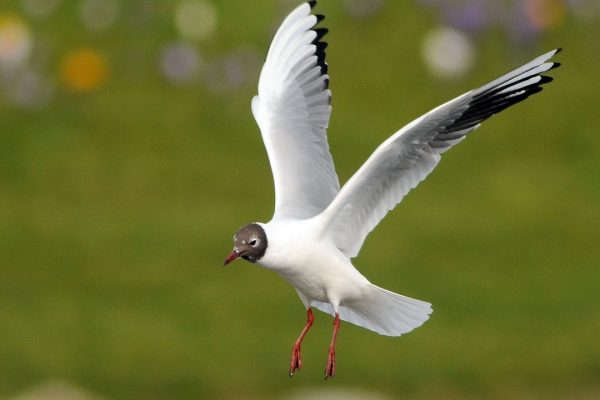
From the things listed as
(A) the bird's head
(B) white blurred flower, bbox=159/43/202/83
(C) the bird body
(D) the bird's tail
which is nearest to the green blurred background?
(B) white blurred flower, bbox=159/43/202/83

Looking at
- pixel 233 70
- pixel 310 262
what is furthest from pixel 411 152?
pixel 233 70

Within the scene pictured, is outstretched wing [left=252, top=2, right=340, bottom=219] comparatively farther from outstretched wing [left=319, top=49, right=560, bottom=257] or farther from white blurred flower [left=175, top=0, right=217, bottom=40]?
white blurred flower [left=175, top=0, right=217, bottom=40]

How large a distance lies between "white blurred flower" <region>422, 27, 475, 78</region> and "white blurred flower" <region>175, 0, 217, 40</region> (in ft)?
6.60

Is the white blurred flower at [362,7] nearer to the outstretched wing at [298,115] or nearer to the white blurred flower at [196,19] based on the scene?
the white blurred flower at [196,19]

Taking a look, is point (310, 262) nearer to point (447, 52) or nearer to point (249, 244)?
point (249, 244)

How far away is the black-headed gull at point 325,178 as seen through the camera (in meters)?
6.29

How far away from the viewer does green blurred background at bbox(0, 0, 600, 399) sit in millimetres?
13578

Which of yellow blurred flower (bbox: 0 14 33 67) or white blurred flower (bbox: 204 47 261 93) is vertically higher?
yellow blurred flower (bbox: 0 14 33 67)

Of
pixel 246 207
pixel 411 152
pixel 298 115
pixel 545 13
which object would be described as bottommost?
pixel 411 152

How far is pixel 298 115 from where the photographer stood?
7.20m

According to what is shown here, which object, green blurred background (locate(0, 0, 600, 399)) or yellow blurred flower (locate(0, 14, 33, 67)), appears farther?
yellow blurred flower (locate(0, 14, 33, 67))

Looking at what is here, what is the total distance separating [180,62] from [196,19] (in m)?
0.46

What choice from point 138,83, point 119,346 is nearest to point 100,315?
point 119,346

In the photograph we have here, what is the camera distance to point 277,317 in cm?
1367
